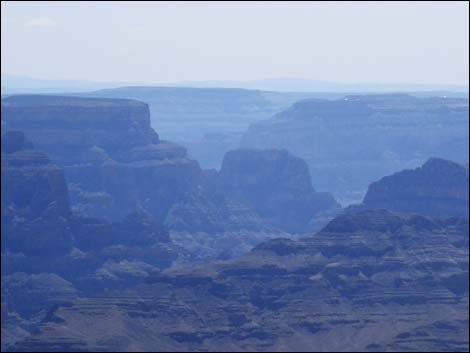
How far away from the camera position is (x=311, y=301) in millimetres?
126000

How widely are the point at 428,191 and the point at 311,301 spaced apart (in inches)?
1294

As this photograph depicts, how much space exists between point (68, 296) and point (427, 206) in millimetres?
32482

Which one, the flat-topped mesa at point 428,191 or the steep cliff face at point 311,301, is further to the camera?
the flat-topped mesa at point 428,191

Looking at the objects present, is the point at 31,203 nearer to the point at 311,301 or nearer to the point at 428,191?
the point at 311,301

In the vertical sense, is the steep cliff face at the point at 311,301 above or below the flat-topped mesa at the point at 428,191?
below

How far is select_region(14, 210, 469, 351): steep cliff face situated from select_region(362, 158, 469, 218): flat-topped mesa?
53.2ft

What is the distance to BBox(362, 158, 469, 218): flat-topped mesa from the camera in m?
151

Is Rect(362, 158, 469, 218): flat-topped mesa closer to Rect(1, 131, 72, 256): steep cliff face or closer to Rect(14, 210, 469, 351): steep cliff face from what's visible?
Rect(14, 210, 469, 351): steep cliff face

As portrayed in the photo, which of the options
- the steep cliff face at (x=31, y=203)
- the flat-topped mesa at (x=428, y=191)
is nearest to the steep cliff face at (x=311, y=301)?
the steep cliff face at (x=31, y=203)

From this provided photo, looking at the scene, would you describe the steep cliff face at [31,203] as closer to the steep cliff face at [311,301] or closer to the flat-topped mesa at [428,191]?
the steep cliff face at [311,301]

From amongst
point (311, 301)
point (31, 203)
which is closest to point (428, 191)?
point (311, 301)

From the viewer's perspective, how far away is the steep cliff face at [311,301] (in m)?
Result: 118

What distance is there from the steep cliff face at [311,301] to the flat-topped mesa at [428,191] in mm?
16203

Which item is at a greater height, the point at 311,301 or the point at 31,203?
the point at 31,203
